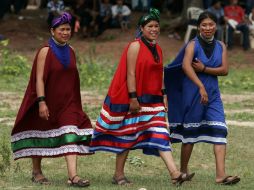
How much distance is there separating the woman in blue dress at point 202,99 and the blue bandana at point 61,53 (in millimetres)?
1087

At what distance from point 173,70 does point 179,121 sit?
0.50 metres

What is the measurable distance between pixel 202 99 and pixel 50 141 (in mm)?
1448

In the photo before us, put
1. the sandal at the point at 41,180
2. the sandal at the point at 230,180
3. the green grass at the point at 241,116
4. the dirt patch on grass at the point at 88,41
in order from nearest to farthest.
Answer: the sandal at the point at 230,180 → the sandal at the point at 41,180 → the green grass at the point at 241,116 → the dirt patch on grass at the point at 88,41

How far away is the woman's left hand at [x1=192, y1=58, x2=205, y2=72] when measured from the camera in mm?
9008

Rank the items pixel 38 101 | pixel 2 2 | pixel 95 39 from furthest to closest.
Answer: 1. pixel 2 2
2. pixel 95 39
3. pixel 38 101

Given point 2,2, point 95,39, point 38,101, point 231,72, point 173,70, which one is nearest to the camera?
point 38,101

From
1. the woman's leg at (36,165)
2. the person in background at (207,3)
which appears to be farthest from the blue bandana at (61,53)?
the person in background at (207,3)

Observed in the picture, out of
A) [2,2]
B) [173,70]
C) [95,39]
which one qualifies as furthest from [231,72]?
Result: [173,70]

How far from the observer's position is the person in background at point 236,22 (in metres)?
24.0

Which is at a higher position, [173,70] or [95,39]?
[173,70]

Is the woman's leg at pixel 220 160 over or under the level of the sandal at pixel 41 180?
over

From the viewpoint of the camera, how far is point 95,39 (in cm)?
2539

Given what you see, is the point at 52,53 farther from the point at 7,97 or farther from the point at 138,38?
the point at 7,97

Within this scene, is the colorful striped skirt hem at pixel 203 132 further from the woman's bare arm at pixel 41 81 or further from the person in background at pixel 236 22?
the person in background at pixel 236 22
